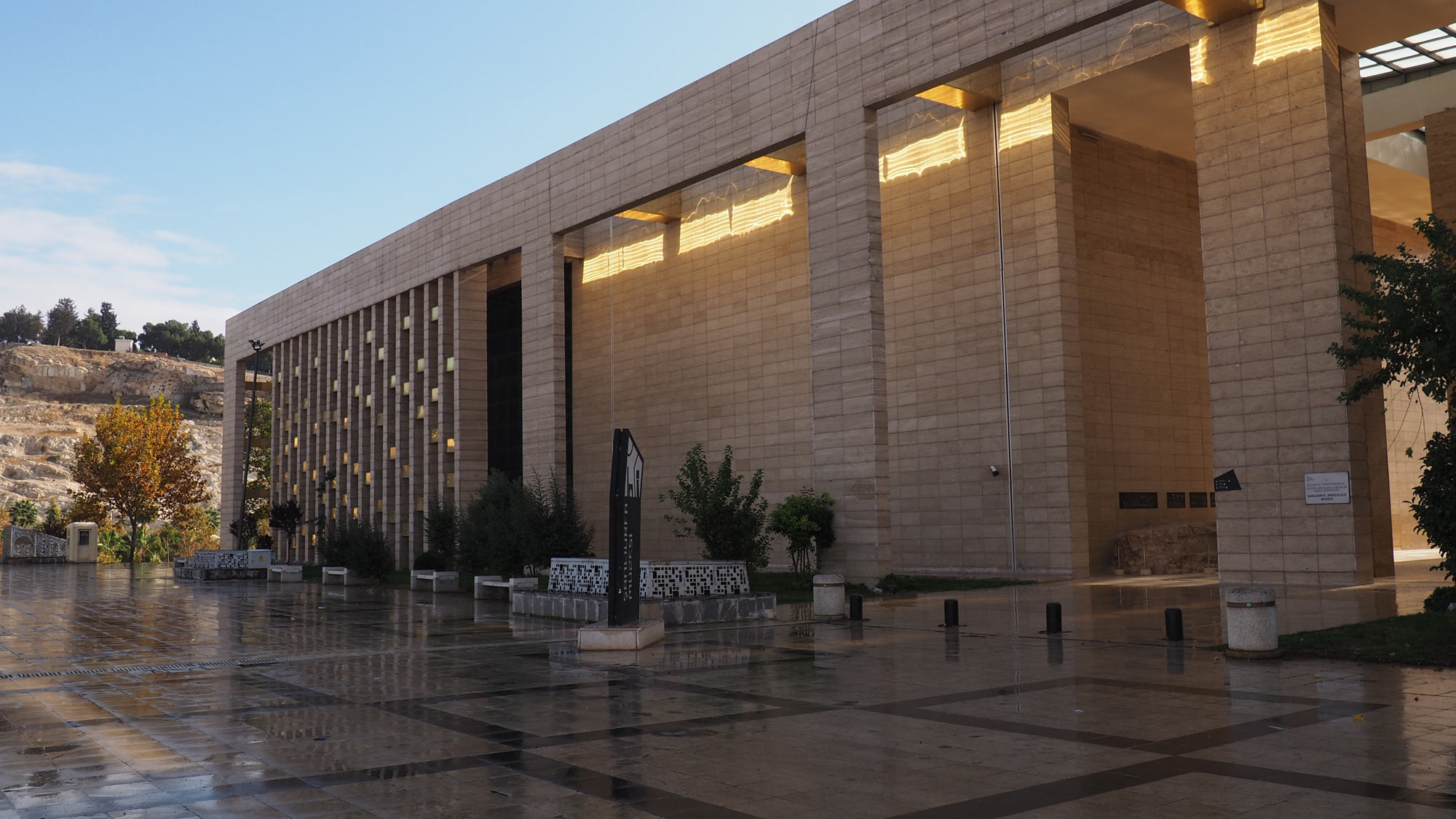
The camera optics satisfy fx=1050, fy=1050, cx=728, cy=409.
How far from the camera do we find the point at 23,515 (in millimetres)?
84562

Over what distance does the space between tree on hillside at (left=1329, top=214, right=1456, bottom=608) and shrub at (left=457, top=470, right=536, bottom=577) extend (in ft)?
63.1

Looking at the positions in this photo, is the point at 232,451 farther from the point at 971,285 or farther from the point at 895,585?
the point at 895,585

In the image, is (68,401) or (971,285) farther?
(68,401)

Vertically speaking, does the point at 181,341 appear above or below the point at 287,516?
above

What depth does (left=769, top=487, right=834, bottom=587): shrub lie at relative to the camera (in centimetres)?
2508

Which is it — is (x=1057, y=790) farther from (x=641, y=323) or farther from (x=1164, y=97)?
(x=641, y=323)

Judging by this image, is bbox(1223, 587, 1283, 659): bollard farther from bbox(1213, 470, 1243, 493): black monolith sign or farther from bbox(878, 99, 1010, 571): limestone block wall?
bbox(878, 99, 1010, 571): limestone block wall

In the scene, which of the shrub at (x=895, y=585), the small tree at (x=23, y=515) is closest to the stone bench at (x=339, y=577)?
the shrub at (x=895, y=585)

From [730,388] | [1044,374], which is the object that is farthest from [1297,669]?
[730,388]

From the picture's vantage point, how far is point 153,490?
67812 millimetres

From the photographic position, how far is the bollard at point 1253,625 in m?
12.0

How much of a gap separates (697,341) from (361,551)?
13.6 m

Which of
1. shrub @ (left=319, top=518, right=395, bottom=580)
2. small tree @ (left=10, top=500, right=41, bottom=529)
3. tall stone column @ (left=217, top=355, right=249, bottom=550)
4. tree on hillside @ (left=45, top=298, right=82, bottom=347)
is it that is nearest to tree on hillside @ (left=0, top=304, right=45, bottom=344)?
tree on hillside @ (left=45, top=298, right=82, bottom=347)

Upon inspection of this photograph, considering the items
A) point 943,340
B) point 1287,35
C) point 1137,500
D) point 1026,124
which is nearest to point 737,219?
point 943,340
